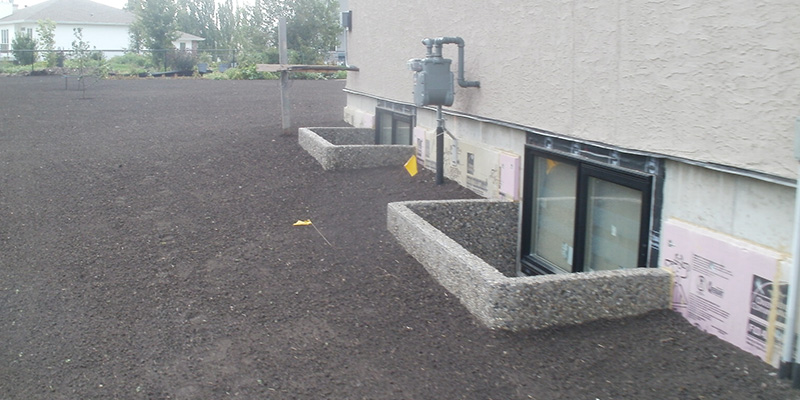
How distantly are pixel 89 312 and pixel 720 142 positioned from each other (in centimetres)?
412

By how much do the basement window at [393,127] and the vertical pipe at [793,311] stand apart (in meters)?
6.38

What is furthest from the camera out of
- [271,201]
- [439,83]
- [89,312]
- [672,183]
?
[271,201]

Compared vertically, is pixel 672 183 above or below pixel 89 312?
above

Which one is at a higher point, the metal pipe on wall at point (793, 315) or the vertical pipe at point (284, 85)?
the vertical pipe at point (284, 85)

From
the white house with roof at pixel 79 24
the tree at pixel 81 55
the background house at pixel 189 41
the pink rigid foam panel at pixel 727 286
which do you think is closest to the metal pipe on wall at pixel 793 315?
the pink rigid foam panel at pixel 727 286

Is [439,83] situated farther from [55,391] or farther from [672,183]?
[55,391]

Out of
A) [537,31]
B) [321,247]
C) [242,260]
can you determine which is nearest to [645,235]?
[537,31]

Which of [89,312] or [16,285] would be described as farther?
[16,285]

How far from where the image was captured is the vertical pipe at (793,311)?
3447 mm

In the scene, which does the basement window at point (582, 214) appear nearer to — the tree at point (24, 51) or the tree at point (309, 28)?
the tree at point (309, 28)

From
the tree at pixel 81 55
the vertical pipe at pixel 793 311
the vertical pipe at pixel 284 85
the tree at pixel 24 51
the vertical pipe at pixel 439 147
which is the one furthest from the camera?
the tree at pixel 24 51

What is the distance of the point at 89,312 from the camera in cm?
504

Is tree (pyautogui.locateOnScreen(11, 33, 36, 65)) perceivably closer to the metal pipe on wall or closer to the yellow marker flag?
the yellow marker flag

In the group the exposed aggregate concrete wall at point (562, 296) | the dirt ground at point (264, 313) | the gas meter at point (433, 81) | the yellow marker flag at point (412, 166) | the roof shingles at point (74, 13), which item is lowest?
the dirt ground at point (264, 313)
